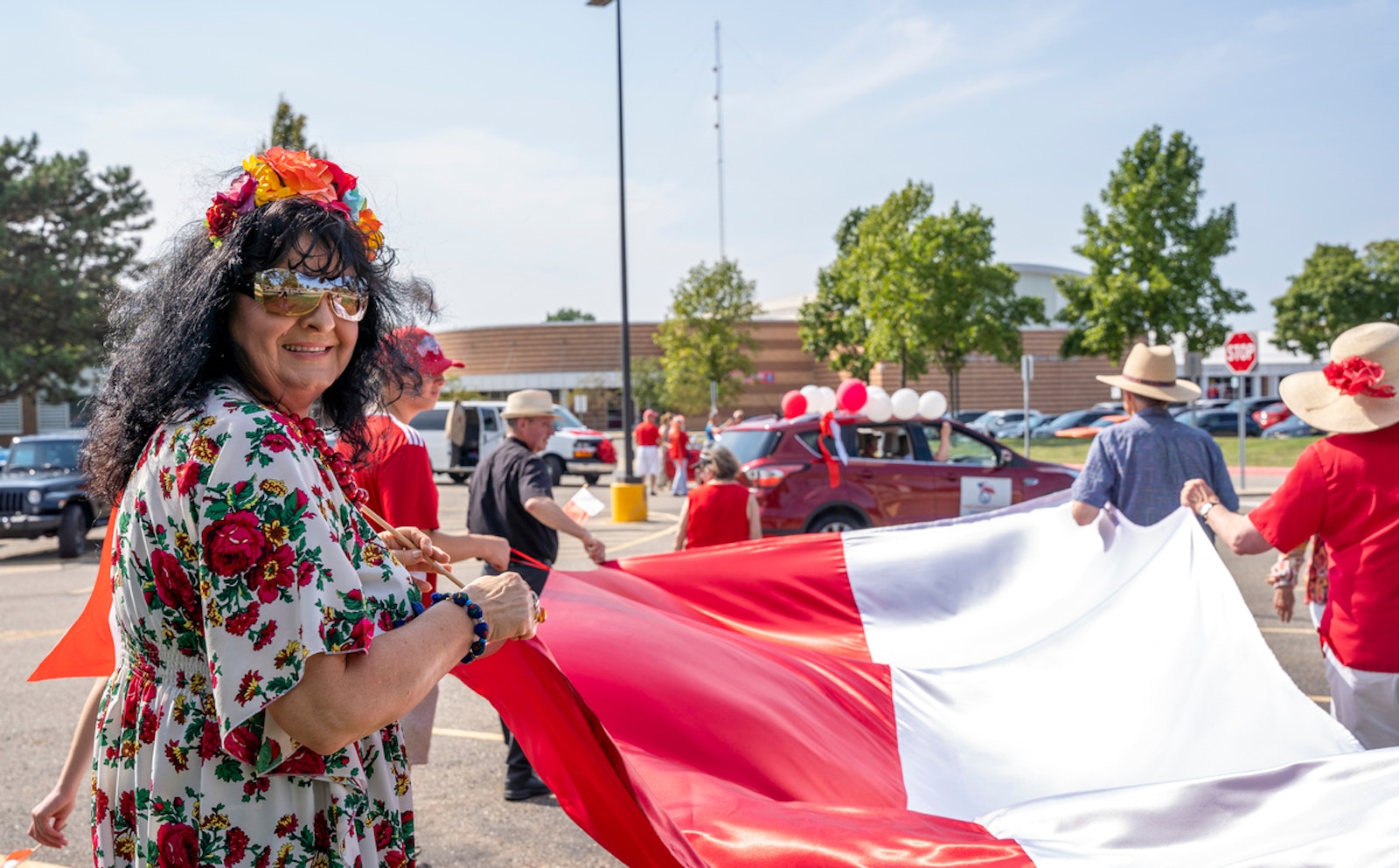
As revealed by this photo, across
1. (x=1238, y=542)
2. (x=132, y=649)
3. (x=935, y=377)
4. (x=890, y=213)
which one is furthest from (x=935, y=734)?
(x=935, y=377)

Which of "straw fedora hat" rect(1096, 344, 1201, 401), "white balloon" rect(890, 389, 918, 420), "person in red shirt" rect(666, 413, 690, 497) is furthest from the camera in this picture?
"person in red shirt" rect(666, 413, 690, 497)

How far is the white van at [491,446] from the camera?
2641cm

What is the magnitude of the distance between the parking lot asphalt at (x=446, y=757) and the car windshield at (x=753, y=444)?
10.8ft

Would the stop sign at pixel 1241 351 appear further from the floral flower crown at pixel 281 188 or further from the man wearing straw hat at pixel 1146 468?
the floral flower crown at pixel 281 188

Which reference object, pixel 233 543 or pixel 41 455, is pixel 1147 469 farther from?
pixel 41 455

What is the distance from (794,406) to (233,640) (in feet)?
35.6

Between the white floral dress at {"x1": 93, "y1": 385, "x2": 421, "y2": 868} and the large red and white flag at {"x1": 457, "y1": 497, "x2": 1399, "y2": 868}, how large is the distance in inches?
37.7

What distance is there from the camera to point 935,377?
66.3 m

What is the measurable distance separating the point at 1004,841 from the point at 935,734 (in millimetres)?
1329

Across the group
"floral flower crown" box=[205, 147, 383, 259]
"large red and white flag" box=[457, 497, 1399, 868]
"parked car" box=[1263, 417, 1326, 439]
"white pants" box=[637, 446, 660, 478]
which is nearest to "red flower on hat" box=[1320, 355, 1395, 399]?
"large red and white flag" box=[457, 497, 1399, 868]

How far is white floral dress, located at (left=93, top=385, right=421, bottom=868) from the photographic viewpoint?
1.53 metres

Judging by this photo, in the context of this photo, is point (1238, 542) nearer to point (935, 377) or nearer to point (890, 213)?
point (890, 213)

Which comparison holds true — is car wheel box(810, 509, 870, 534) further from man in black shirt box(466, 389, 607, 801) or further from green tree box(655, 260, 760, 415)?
green tree box(655, 260, 760, 415)

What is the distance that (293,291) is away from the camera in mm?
1835
